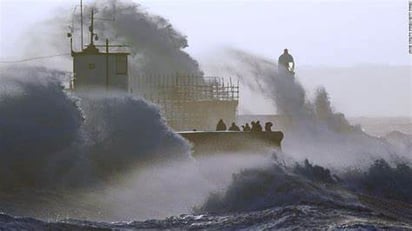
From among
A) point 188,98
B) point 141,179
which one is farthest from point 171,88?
point 141,179

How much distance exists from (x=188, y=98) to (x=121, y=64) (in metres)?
11.6

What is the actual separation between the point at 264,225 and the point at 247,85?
30.5m

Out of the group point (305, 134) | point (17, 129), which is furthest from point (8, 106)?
point (305, 134)

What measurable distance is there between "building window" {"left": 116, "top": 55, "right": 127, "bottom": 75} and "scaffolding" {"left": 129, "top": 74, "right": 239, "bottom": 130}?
6.06 meters

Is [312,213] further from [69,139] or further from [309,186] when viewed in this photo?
[69,139]

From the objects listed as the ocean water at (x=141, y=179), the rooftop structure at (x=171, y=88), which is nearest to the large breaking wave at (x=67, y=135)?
the ocean water at (x=141, y=179)

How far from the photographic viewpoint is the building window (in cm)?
3731

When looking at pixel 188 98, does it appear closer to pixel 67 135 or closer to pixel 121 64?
pixel 121 64

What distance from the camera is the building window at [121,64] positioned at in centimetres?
3731

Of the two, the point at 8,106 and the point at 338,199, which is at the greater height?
the point at 8,106

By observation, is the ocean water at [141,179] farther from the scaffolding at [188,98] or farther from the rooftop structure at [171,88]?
the scaffolding at [188,98]

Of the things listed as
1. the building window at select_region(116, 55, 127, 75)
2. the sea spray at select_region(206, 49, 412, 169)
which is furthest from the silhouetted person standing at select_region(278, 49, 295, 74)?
the building window at select_region(116, 55, 127, 75)

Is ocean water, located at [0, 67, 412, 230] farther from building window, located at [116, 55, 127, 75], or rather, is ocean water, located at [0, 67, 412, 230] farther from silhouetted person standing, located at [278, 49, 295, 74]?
silhouetted person standing, located at [278, 49, 295, 74]

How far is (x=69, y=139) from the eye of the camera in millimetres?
26172
